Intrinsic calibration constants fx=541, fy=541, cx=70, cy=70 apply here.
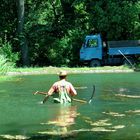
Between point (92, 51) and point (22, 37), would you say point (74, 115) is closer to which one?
point (92, 51)

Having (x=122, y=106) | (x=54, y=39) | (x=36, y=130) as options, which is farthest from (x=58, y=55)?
(x=36, y=130)

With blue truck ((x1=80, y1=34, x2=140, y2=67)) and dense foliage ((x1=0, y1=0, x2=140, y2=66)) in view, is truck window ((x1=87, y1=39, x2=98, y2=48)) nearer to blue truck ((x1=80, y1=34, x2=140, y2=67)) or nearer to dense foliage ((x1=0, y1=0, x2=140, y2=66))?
blue truck ((x1=80, y1=34, x2=140, y2=67))

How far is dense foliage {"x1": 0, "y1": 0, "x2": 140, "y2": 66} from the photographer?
41.5m

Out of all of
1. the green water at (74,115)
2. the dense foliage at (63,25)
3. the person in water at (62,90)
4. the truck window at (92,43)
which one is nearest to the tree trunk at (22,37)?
the dense foliage at (63,25)

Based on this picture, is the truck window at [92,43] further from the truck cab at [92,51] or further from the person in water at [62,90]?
the person in water at [62,90]

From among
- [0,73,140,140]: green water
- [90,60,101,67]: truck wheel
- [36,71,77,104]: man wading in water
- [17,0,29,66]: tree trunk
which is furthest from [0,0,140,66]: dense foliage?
[36,71,77,104]: man wading in water

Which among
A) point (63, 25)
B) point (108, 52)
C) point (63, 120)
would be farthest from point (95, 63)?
point (63, 120)

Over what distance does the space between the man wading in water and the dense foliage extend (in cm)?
2298

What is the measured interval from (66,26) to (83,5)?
7.31 feet

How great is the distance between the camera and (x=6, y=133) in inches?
512

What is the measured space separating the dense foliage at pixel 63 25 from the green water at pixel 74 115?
50.8ft

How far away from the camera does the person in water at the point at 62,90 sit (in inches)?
708

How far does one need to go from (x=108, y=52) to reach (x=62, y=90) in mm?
22775

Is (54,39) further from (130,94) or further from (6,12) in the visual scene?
(130,94)
